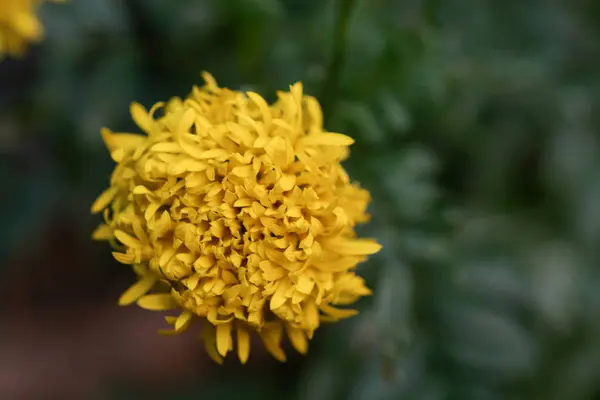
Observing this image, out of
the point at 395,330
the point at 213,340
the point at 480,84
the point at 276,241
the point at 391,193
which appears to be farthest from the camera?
the point at 480,84

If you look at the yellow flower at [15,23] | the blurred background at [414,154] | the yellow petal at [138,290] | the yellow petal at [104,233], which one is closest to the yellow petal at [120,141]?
the yellow petal at [104,233]

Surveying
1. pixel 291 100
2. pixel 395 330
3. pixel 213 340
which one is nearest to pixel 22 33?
pixel 291 100

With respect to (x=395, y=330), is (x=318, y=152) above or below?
above

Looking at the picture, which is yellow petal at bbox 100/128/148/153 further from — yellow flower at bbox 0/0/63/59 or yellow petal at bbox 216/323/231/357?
yellow flower at bbox 0/0/63/59

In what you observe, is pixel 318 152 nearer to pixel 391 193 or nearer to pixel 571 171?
pixel 391 193

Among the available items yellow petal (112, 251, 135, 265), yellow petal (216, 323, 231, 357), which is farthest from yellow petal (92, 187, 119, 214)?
yellow petal (216, 323, 231, 357)

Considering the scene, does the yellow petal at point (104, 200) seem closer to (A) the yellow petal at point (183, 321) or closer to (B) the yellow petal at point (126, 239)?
(B) the yellow petal at point (126, 239)

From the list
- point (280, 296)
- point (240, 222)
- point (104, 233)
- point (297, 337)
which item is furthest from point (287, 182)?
point (104, 233)
